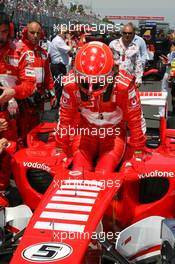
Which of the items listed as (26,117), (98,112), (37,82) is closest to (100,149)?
(98,112)

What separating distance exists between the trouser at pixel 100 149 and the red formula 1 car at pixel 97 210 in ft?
0.39

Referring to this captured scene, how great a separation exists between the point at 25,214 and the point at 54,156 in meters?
0.63

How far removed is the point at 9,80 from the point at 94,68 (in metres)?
1.46

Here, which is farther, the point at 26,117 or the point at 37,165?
the point at 26,117

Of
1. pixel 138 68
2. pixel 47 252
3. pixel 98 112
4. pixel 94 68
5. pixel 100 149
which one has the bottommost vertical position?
pixel 47 252

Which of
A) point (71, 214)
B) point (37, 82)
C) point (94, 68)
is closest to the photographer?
point (71, 214)

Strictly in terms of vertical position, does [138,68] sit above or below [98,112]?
above

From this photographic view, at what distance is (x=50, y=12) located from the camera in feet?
54.5

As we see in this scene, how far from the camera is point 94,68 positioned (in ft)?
12.0

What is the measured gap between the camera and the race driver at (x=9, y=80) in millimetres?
4691

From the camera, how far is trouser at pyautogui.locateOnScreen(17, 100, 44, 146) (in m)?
5.66

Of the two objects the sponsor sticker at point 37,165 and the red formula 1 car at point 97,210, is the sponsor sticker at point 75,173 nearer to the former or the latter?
the red formula 1 car at point 97,210

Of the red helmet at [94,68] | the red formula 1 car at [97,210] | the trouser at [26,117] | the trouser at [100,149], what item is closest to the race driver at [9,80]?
the red formula 1 car at [97,210]

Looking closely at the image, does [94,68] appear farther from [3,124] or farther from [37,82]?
[37,82]
